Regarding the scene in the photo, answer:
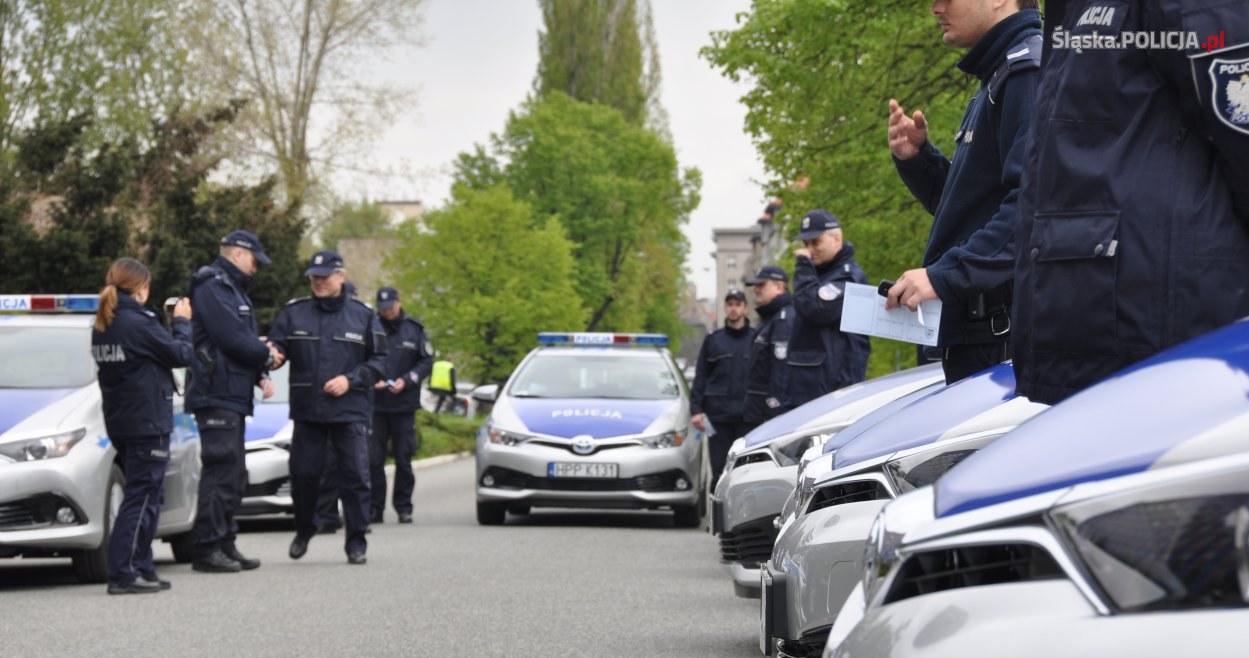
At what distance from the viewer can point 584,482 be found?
45.6 feet

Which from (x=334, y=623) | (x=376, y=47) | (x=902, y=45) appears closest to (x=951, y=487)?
(x=334, y=623)

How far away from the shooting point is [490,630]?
25.1ft

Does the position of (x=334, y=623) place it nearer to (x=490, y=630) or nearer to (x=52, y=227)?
(x=490, y=630)

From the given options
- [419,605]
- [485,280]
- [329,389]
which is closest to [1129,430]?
[419,605]

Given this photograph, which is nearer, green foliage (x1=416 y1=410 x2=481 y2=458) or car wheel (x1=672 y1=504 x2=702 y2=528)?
car wheel (x1=672 y1=504 x2=702 y2=528)

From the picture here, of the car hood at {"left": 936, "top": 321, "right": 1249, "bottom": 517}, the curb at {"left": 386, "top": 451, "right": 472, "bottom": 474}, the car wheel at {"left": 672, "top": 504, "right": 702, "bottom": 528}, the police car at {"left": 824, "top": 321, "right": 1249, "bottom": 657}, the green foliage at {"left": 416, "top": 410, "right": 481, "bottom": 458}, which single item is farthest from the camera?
the green foliage at {"left": 416, "top": 410, "right": 481, "bottom": 458}

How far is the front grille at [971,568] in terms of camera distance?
2.39m

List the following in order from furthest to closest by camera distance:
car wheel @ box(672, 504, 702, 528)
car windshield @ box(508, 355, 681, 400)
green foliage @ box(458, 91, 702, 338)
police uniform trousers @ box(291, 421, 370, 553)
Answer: green foliage @ box(458, 91, 702, 338) < car windshield @ box(508, 355, 681, 400) < car wheel @ box(672, 504, 702, 528) < police uniform trousers @ box(291, 421, 370, 553)

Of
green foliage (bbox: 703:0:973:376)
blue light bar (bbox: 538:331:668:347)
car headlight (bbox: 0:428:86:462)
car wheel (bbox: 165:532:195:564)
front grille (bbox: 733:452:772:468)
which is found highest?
green foliage (bbox: 703:0:973:376)

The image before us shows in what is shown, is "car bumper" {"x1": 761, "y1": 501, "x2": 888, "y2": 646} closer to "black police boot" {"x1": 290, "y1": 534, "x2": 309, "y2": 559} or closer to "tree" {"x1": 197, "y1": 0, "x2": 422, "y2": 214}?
"black police boot" {"x1": 290, "y1": 534, "x2": 309, "y2": 559}

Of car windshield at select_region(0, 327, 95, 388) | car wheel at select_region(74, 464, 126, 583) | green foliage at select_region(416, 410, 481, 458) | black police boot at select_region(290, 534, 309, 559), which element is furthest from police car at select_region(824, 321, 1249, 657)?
green foliage at select_region(416, 410, 481, 458)

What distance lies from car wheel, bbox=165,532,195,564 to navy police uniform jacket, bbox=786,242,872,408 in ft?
13.2

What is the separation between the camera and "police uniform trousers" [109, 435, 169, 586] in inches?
368

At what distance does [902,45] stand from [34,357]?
13.4 m
